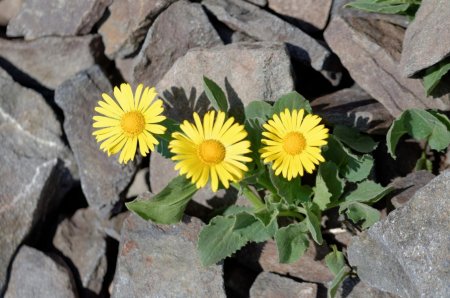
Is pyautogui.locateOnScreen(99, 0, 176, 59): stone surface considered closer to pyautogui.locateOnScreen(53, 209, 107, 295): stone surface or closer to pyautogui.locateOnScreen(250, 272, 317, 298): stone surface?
pyautogui.locateOnScreen(53, 209, 107, 295): stone surface

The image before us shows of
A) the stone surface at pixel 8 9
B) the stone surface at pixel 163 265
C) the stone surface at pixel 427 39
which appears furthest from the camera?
the stone surface at pixel 8 9

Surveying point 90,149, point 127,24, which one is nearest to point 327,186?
point 90,149

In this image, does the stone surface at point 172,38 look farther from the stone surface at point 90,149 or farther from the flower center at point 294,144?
the flower center at point 294,144

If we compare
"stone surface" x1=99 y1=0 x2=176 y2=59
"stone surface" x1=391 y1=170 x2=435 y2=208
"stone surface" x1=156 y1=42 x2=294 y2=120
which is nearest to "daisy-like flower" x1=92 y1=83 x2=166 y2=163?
"stone surface" x1=156 y1=42 x2=294 y2=120

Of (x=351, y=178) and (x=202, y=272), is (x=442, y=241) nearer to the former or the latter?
(x=351, y=178)

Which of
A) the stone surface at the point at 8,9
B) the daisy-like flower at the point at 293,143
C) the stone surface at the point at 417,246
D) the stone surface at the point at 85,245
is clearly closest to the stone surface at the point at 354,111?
the daisy-like flower at the point at 293,143
